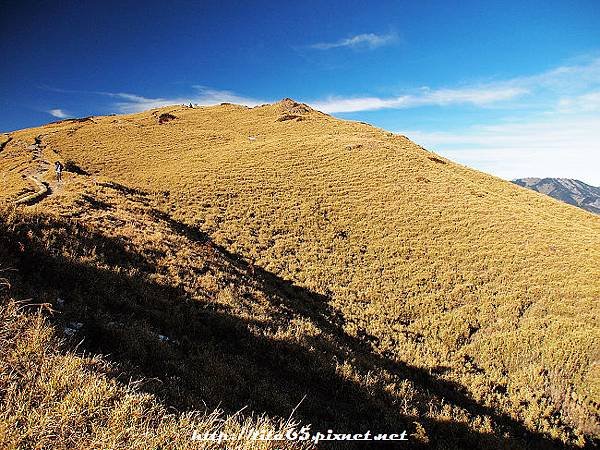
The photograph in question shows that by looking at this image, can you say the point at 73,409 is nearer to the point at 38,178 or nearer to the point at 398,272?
the point at 398,272

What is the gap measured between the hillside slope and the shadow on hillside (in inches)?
4.2

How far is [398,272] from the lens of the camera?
21.4 metres

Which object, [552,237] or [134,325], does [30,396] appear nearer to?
[134,325]

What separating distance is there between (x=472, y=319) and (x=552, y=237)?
14.1 meters

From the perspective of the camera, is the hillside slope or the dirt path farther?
the dirt path

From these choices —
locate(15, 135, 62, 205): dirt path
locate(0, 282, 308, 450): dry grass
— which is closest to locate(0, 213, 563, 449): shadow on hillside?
locate(0, 282, 308, 450): dry grass

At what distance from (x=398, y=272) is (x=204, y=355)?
15.3m

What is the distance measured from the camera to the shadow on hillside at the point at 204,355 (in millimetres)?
7316

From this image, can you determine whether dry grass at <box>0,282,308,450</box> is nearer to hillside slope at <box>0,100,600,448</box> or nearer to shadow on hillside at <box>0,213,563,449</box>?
shadow on hillside at <box>0,213,563,449</box>

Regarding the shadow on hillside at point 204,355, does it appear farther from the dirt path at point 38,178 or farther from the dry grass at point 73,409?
A: the dirt path at point 38,178

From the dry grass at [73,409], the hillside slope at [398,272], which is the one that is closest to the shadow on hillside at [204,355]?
the hillside slope at [398,272]

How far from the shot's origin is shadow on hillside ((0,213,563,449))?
24.0ft

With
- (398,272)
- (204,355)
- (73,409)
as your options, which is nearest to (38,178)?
(398,272)

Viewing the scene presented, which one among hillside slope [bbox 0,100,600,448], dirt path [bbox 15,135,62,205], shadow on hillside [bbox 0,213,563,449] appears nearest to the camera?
shadow on hillside [bbox 0,213,563,449]
